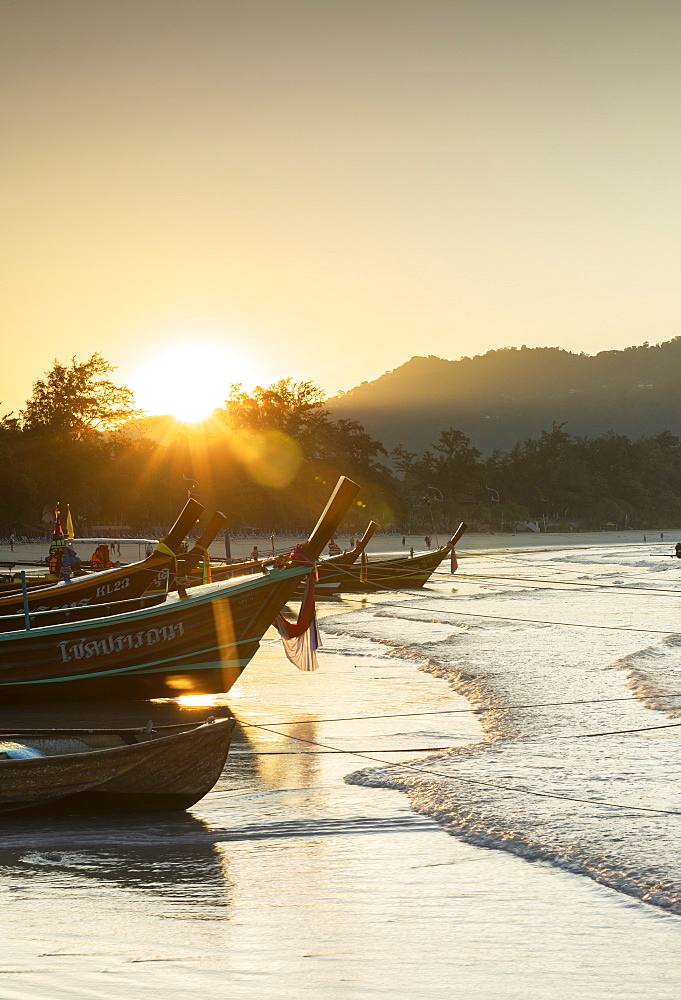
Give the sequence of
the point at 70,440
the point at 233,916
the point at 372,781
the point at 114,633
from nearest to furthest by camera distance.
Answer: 1. the point at 233,916
2. the point at 372,781
3. the point at 114,633
4. the point at 70,440

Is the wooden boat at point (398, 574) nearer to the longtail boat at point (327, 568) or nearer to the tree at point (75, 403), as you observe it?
the longtail boat at point (327, 568)

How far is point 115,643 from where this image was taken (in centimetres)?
1240

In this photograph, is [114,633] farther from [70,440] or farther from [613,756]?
[70,440]

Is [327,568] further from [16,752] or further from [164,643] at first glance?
[16,752]

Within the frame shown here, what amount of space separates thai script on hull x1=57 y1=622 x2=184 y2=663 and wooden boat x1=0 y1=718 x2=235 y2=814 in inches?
180

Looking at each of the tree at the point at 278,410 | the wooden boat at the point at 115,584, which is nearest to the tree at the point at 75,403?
the tree at the point at 278,410

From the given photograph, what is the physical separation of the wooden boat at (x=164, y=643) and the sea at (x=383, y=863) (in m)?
0.45

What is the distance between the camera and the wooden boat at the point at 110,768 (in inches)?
279

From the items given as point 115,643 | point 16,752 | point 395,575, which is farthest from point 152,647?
point 395,575

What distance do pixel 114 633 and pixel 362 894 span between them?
687cm

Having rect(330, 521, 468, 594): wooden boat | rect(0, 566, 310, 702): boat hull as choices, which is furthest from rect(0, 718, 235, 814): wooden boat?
rect(330, 521, 468, 594): wooden boat

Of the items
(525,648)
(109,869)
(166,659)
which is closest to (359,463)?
(525,648)

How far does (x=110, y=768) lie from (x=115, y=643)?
536 cm

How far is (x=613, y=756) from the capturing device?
985 cm
